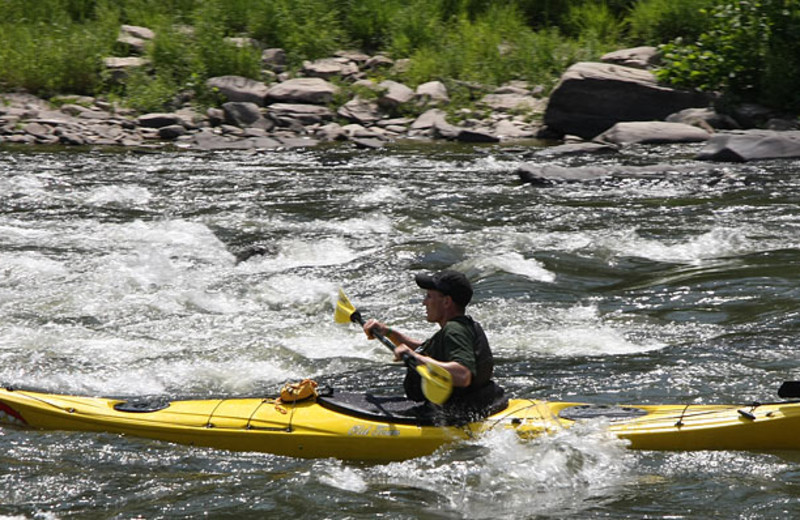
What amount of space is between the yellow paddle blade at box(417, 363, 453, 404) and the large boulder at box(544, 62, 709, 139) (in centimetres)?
1107

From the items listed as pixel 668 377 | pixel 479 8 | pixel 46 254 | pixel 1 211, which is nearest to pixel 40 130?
pixel 1 211

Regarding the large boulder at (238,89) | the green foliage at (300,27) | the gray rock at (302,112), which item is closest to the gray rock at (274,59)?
the green foliage at (300,27)

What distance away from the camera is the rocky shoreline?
15.1m

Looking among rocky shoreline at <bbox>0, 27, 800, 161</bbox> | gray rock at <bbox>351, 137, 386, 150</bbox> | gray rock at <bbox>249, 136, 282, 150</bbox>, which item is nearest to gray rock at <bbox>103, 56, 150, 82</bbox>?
rocky shoreline at <bbox>0, 27, 800, 161</bbox>

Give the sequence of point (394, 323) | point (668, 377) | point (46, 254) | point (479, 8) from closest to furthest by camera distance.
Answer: point (668, 377) < point (394, 323) < point (46, 254) < point (479, 8)

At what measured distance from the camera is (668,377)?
6.16m

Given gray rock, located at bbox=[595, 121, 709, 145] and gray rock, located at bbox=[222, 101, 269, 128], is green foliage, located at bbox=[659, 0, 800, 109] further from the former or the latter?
gray rock, located at bbox=[222, 101, 269, 128]

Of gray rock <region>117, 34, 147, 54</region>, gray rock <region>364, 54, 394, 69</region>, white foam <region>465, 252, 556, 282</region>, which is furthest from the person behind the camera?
gray rock <region>117, 34, 147, 54</region>

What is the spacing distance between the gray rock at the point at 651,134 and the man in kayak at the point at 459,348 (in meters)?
9.99

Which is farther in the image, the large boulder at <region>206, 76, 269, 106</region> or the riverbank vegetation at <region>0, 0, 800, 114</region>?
the large boulder at <region>206, 76, 269, 106</region>

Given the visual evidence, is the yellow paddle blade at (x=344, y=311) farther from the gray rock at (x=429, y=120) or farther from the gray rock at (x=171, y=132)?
the gray rock at (x=171, y=132)

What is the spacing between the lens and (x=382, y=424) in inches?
200

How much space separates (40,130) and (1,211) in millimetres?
5006

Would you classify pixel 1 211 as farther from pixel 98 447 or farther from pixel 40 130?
pixel 98 447
